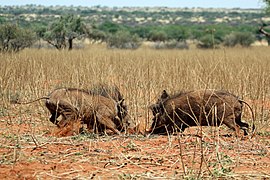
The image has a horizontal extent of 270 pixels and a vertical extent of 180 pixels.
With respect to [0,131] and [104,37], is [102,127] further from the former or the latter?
[104,37]

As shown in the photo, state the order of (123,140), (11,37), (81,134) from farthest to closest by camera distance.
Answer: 1. (11,37)
2. (81,134)
3. (123,140)

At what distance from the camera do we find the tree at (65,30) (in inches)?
938

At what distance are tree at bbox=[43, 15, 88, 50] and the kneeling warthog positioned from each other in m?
16.0

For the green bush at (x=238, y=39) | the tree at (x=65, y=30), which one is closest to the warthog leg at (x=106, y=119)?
the tree at (x=65, y=30)

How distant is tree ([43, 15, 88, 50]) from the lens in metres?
23.8

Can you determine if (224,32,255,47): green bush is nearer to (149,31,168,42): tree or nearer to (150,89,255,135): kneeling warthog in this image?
(149,31,168,42): tree

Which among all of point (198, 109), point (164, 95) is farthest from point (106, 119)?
point (198, 109)

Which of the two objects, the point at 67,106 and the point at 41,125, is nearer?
the point at 67,106

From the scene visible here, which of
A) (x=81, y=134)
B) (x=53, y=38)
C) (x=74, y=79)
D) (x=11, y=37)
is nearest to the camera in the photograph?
(x=81, y=134)

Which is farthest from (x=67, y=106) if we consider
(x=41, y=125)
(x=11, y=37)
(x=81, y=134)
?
(x=11, y=37)

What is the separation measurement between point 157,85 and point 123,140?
280 cm

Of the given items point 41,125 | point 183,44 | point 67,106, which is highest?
point 67,106

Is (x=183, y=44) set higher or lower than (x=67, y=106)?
lower

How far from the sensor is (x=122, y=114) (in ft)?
24.0
